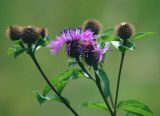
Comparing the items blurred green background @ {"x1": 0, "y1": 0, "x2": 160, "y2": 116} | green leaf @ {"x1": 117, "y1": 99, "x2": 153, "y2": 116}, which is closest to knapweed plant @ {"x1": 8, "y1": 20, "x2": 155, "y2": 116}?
green leaf @ {"x1": 117, "y1": 99, "x2": 153, "y2": 116}

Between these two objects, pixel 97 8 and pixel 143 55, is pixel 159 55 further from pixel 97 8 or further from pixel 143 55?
pixel 97 8

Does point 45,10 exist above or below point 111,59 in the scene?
above

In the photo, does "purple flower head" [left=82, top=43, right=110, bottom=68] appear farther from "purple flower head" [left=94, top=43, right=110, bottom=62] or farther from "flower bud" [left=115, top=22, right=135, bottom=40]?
"flower bud" [left=115, top=22, right=135, bottom=40]

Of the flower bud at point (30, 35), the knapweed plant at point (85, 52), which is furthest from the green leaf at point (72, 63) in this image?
the flower bud at point (30, 35)

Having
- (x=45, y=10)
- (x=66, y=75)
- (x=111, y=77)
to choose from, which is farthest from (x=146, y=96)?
(x=66, y=75)

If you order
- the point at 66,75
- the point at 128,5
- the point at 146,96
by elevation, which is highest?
the point at 66,75

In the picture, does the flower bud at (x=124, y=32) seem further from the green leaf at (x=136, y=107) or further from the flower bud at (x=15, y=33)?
the flower bud at (x=15, y=33)

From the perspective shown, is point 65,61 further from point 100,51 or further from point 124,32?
point 100,51
